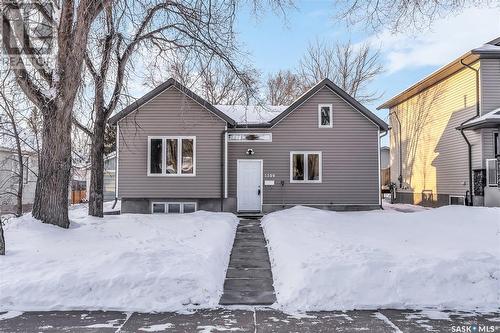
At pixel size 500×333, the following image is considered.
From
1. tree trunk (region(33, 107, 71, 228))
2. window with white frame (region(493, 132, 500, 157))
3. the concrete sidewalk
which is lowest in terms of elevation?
the concrete sidewalk

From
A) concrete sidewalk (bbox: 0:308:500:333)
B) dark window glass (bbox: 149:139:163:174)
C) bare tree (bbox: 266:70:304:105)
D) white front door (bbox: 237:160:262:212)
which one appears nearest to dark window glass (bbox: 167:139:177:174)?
dark window glass (bbox: 149:139:163:174)

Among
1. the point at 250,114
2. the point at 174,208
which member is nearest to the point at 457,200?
the point at 250,114

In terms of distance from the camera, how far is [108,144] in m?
25.2

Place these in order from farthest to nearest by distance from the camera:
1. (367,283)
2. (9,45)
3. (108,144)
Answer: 1. (108,144)
2. (9,45)
3. (367,283)

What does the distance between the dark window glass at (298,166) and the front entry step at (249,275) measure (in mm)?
Result: 5821

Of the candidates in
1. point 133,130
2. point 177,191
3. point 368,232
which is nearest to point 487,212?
point 368,232

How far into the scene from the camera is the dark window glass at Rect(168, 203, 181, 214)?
51.5ft

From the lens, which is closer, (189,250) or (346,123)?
(189,250)

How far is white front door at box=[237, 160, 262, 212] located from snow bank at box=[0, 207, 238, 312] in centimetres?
679

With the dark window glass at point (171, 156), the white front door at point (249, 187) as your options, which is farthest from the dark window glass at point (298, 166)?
the dark window glass at point (171, 156)

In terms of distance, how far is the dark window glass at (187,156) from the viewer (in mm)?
15477

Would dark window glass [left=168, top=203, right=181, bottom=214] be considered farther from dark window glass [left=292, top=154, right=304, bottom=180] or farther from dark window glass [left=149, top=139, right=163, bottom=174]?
dark window glass [left=292, top=154, right=304, bottom=180]

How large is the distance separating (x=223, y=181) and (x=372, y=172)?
237 inches

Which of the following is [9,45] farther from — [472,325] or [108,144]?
[108,144]
